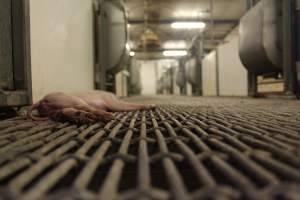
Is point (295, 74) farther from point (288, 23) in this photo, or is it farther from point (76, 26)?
point (76, 26)

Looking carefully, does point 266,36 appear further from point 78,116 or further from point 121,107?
point 78,116

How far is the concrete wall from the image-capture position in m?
1.84

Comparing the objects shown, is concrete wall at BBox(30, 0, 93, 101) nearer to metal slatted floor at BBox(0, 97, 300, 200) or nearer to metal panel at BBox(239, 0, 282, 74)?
metal slatted floor at BBox(0, 97, 300, 200)

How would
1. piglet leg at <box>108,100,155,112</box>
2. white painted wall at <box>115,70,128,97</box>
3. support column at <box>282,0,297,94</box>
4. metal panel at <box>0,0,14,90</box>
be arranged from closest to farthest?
1. metal panel at <box>0,0,14,90</box>
2. piglet leg at <box>108,100,155,112</box>
3. support column at <box>282,0,297,94</box>
4. white painted wall at <box>115,70,128,97</box>

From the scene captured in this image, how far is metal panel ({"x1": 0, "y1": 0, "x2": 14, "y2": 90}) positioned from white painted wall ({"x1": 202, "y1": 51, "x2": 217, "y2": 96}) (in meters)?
4.92

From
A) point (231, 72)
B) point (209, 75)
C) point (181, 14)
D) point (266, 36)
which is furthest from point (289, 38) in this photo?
point (181, 14)

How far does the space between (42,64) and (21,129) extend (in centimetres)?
99

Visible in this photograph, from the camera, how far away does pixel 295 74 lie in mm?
2826

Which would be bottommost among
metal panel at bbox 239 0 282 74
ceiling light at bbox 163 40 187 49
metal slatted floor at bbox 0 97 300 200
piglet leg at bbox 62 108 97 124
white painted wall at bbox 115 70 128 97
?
metal slatted floor at bbox 0 97 300 200

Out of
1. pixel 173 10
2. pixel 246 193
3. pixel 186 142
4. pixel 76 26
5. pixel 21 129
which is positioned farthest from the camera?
pixel 173 10

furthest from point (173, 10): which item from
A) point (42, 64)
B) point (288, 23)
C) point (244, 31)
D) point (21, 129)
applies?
point (21, 129)

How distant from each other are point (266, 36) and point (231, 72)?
207cm

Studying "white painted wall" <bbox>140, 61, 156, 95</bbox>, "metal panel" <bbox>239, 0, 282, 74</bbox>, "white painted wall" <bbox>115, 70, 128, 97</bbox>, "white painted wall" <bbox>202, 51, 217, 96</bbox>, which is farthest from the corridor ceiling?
"white painted wall" <bbox>140, 61, 156, 95</bbox>

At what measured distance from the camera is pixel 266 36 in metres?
2.96
